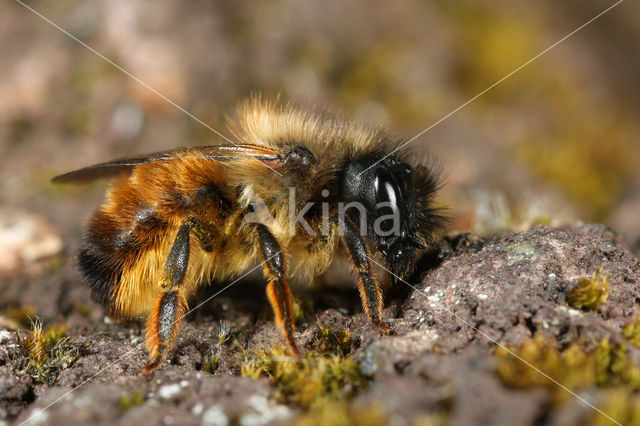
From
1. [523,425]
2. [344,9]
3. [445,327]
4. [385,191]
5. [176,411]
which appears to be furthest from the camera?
[344,9]

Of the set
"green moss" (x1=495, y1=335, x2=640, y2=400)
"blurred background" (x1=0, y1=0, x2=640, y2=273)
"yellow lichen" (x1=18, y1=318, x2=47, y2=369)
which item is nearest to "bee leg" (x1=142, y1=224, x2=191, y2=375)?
"yellow lichen" (x1=18, y1=318, x2=47, y2=369)

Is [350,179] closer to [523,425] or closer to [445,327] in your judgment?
[445,327]

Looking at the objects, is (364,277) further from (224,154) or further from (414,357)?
(224,154)

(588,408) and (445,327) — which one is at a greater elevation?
(445,327)

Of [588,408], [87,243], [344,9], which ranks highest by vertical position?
[344,9]

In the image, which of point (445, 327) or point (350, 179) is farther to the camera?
point (350, 179)

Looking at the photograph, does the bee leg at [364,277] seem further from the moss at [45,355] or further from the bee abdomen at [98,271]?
the moss at [45,355]

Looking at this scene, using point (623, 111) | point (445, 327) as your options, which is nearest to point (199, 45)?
point (445, 327)

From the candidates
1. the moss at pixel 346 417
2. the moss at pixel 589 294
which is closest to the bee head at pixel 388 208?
the moss at pixel 589 294
